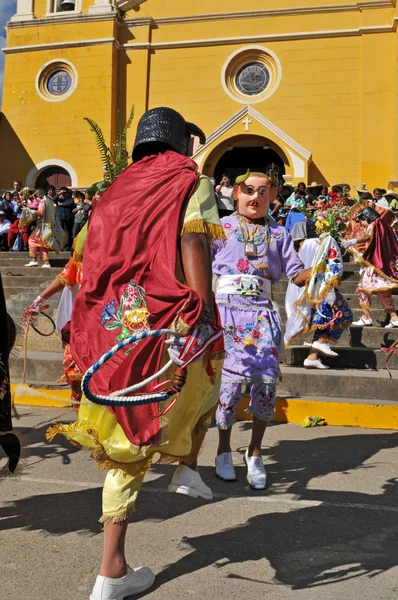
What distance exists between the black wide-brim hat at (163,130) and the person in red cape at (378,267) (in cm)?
569

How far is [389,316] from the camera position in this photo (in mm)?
8492

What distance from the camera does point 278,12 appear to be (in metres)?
20.0

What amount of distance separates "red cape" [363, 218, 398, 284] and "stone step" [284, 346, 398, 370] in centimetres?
194

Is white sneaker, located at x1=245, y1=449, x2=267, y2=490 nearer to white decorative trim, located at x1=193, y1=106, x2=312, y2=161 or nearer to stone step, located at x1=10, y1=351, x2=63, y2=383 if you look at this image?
stone step, located at x1=10, y1=351, x2=63, y2=383

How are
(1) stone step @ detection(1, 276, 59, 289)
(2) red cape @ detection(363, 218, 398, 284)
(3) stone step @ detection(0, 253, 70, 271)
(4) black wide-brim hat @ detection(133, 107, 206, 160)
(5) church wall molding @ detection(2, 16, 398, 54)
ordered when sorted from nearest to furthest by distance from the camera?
1. (4) black wide-brim hat @ detection(133, 107, 206, 160)
2. (2) red cape @ detection(363, 218, 398, 284)
3. (1) stone step @ detection(1, 276, 59, 289)
4. (3) stone step @ detection(0, 253, 70, 271)
5. (5) church wall molding @ detection(2, 16, 398, 54)

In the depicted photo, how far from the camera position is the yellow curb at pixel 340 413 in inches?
221

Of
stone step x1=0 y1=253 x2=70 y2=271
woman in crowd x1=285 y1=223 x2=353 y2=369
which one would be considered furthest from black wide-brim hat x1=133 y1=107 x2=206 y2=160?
stone step x1=0 y1=253 x2=70 y2=271

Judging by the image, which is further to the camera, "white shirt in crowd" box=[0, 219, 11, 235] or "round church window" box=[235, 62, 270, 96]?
"round church window" box=[235, 62, 270, 96]

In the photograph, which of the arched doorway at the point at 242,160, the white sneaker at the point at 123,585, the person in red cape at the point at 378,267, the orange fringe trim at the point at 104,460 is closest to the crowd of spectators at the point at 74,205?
the person in red cape at the point at 378,267

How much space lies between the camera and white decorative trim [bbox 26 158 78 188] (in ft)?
69.7

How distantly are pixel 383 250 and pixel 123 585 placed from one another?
7.15m

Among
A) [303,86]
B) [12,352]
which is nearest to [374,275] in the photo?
[12,352]

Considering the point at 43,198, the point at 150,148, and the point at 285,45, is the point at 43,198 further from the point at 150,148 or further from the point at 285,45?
the point at 285,45

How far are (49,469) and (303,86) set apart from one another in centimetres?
1817
